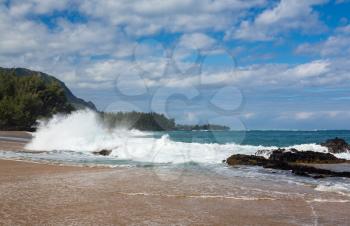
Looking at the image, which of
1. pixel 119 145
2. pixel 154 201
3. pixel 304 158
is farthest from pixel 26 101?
pixel 154 201

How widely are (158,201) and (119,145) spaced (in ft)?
69.8

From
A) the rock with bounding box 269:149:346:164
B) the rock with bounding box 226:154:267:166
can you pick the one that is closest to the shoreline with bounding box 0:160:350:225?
the rock with bounding box 226:154:267:166

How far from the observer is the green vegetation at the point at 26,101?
7256 cm

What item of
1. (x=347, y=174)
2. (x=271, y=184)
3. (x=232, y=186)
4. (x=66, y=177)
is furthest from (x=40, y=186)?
(x=347, y=174)

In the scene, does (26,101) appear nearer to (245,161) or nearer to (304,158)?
(304,158)

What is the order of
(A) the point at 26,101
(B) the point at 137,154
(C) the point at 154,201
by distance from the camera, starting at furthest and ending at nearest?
(A) the point at 26,101 < (B) the point at 137,154 < (C) the point at 154,201

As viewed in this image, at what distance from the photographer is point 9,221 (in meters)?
7.96

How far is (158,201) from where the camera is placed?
10.6 meters

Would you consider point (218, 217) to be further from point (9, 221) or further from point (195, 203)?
point (9, 221)

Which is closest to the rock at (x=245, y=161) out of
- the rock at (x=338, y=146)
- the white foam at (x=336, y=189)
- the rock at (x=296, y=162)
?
the rock at (x=296, y=162)

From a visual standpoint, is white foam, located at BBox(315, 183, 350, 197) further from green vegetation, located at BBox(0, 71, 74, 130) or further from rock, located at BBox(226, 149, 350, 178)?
green vegetation, located at BBox(0, 71, 74, 130)

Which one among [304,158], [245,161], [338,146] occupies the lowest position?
[245,161]

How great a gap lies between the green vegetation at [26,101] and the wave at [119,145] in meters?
32.8

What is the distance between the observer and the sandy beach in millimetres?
8594
